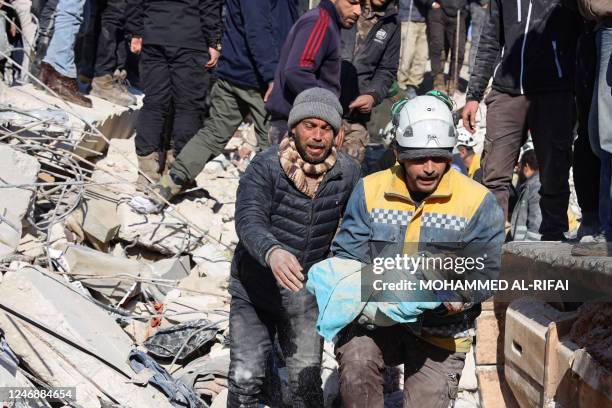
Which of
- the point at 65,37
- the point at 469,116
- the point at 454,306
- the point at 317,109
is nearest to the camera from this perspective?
the point at 454,306

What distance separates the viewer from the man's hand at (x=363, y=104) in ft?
24.0

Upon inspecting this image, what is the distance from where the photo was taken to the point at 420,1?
43.8 feet

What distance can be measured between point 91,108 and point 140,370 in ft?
13.7

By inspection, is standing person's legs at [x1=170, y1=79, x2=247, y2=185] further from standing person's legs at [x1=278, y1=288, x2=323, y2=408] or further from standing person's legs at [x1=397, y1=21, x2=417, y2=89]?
standing person's legs at [x1=397, y1=21, x2=417, y2=89]

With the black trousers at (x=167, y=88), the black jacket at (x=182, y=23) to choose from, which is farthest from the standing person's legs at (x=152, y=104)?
the black jacket at (x=182, y=23)

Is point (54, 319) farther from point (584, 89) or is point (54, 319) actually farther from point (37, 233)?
point (584, 89)

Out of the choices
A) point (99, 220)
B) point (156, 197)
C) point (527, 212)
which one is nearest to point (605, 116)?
point (527, 212)

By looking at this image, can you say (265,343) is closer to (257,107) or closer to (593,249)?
(593,249)

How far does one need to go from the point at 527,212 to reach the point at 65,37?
14.9ft

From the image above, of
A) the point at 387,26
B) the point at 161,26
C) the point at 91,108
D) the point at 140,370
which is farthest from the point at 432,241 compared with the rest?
the point at 91,108

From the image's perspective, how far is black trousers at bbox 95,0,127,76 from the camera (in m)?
10.6

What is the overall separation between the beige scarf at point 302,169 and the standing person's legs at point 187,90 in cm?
370

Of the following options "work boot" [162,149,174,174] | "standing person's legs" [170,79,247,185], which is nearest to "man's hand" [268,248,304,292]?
"standing person's legs" [170,79,247,185]

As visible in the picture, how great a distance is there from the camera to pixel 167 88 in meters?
8.57
